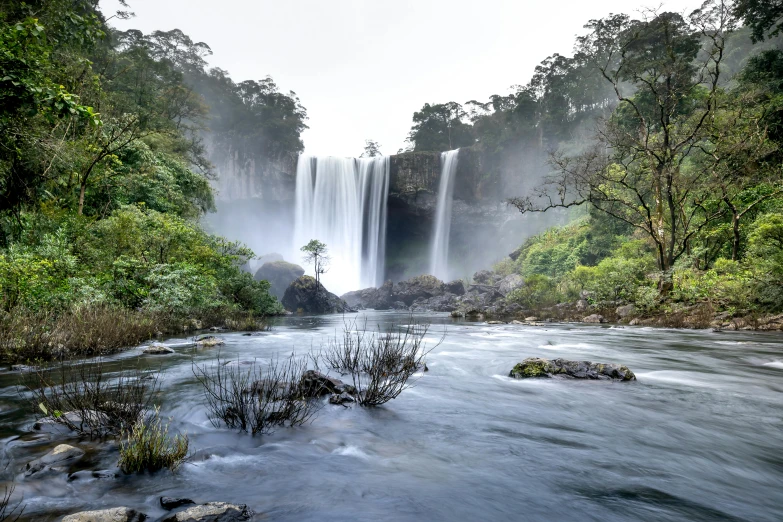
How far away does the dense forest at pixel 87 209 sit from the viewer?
682cm

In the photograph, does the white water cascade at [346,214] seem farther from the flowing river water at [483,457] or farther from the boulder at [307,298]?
the flowing river water at [483,457]

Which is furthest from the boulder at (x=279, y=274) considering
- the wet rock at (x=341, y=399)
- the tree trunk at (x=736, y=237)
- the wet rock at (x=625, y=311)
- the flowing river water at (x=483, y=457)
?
the wet rock at (x=341, y=399)

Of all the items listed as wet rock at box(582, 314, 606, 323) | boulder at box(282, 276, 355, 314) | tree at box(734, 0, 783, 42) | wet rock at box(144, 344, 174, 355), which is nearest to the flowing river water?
wet rock at box(144, 344, 174, 355)

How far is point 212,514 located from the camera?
8.61ft

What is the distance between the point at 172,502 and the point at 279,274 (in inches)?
2015

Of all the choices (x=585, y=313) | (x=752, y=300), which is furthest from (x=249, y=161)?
(x=752, y=300)

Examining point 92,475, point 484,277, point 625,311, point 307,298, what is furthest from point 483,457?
point 484,277

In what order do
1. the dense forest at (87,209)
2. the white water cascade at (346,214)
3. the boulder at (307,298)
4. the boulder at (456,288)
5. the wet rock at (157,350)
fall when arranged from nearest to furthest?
the dense forest at (87,209) < the wet rock at (157,350) < the boulder at (307,298) < the boulder at (456,288) < the white water cascade at (346,214)

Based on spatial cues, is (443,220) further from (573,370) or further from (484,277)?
(573,370)

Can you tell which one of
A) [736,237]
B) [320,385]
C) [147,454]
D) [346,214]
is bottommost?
[147,454]

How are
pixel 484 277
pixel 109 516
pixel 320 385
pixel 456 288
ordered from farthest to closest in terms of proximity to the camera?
1. pixel 456 288
2. pixel 484 277
3. pixel 320 385
4. pixel 109 516

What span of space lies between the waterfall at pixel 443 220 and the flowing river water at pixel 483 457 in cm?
5244

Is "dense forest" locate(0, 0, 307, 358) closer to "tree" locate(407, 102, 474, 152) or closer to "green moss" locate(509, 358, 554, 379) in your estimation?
"green moss" locate(509, 358, 554, 379)

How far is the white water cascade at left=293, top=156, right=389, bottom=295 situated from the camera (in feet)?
194
